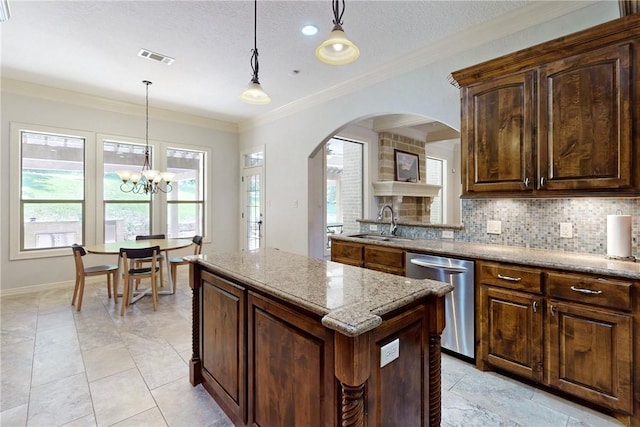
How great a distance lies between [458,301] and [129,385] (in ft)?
8.67

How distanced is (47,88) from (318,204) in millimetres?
4384

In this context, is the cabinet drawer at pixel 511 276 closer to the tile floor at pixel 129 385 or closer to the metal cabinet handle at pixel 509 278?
the metal cabinet handle at pixel 509 278

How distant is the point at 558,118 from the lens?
2.14 metres

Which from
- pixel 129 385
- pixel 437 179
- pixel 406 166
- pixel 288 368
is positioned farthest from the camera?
pixel 437 179

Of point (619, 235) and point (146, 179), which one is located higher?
point (146, 179)

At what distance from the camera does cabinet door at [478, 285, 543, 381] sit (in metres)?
2.11

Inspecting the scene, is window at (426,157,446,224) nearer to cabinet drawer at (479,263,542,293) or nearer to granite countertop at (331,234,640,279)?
granite countertop at (331,234,640,279)

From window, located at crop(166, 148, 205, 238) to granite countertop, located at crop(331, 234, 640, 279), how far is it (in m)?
4.29

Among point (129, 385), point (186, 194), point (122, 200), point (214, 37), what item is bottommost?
point (129, 385)

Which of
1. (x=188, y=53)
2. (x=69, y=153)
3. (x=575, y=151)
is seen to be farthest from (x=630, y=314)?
(x=69, y=153)

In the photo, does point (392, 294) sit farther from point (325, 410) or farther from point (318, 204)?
point (318, 204)

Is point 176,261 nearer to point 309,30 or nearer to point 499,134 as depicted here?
point 309,30

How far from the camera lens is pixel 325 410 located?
1.20 metres

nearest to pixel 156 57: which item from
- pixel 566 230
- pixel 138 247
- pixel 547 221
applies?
pixel 138 247
